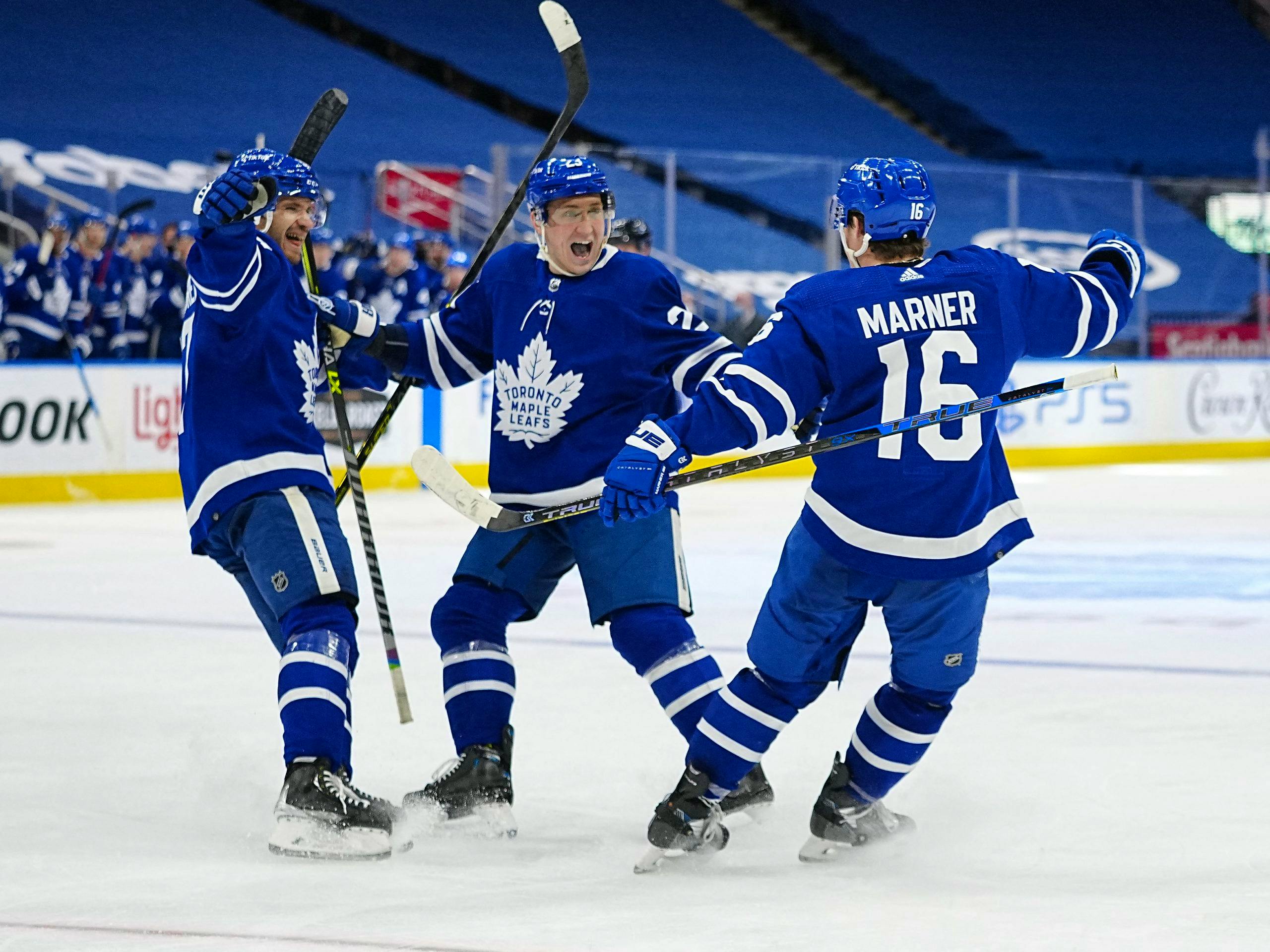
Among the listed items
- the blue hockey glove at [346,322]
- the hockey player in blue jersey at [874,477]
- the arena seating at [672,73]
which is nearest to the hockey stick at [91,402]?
the blue hockey glove at [346,322]

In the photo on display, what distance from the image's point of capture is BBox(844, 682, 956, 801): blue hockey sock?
2.96m

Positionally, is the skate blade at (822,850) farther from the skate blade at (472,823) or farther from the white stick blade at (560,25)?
the white stick blade at (560,25)

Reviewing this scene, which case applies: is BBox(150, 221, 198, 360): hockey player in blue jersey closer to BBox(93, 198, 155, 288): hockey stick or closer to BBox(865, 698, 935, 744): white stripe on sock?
BBox(93, 198, 155, 288): hockey stick

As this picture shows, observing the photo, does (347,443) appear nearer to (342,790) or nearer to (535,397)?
(535,397)

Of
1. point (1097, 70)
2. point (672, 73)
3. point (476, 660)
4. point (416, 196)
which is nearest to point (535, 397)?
point (476, 660)

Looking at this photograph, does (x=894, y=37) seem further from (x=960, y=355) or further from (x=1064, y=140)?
(x=960, y=355)

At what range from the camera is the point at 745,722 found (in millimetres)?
2920

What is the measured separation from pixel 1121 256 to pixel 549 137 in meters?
1.29

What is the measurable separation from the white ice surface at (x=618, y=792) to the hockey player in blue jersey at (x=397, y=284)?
5.21 m

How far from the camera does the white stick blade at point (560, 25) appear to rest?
12.8 feet

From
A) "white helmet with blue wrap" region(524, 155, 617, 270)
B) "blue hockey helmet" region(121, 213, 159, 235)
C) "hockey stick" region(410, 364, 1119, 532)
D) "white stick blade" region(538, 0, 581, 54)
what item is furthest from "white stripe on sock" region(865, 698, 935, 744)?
"blue hockey helmet" region(121, 213, 159, 235)

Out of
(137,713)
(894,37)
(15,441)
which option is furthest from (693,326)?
(894,37)

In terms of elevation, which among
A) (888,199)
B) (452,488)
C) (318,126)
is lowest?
(452,488)

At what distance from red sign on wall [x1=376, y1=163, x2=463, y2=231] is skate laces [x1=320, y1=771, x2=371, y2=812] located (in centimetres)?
923
